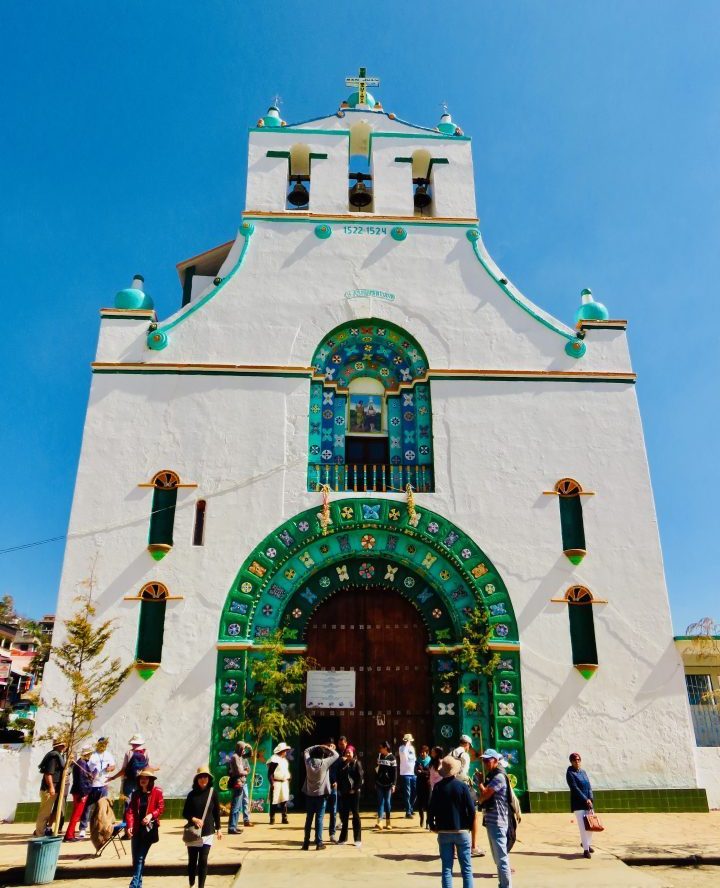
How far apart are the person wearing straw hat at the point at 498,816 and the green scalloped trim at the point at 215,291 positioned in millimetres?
11412

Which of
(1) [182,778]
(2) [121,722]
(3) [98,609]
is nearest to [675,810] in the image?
(1) [182,778]

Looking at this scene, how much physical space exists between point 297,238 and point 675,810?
1412 cm

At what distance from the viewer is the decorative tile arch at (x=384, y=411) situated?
A: 1562 cm

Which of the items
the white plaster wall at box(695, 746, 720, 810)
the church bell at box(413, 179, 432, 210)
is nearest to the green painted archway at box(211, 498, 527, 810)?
the white plaster wall at box(695, 746, 720, 810)

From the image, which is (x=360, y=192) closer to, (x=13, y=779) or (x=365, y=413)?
(x=365, y=413)

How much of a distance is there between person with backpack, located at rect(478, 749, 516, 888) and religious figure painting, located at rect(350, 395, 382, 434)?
8912 millimetres

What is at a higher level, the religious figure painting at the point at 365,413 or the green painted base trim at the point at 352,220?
the green painted base trim at the point at 352,220

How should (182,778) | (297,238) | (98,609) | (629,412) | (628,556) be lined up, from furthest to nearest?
(297,238), (629,412), (628,556), (98,609), (182,778)

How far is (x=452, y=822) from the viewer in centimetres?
740

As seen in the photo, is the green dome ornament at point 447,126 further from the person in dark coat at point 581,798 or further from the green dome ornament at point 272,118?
the person in dark coat at point 581,798

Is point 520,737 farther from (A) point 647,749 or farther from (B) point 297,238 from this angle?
(B) point 297,238

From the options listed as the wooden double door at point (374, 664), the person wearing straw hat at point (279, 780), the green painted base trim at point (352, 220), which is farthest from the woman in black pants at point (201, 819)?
the green painted base trim at point (352, 220)

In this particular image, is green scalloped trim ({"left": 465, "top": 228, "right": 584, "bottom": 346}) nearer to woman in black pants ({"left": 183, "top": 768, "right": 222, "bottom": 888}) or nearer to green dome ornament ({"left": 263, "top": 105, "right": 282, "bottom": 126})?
green dome ornament ({"left": 263, "top": 105, "right": 282, "bottom": 126})

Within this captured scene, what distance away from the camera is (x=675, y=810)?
44.2 feet
